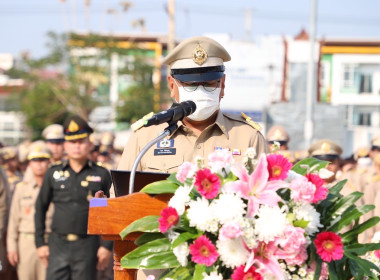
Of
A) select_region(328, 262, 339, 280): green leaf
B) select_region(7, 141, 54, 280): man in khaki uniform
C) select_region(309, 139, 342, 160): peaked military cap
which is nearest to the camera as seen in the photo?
select_region(328, 262, 339, 280): green leaf

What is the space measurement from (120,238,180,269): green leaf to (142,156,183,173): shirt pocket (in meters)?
1.43

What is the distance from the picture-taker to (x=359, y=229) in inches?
143

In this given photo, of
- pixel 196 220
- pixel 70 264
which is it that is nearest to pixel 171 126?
pixel 196 220

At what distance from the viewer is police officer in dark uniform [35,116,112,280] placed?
29.2 feet

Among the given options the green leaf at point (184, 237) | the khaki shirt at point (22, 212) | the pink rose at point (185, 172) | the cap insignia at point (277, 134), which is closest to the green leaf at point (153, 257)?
the green leaf at point (184, 237)

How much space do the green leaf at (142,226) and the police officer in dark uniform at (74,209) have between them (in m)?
5.30

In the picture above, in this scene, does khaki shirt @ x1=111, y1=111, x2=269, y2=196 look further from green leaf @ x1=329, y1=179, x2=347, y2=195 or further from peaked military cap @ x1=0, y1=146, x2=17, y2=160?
peaked military cap @ x1=0, y1=146, x2=17, y2=160

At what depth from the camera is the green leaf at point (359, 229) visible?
3.61m

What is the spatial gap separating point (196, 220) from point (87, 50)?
36364mm

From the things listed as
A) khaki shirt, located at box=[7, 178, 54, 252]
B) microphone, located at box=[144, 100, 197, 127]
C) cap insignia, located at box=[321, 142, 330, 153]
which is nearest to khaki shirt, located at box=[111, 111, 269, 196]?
microphone, located at box=[144, 100, 197, 127]

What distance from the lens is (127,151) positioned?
505cm

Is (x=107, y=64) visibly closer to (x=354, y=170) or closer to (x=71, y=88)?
(x=71, y=88)

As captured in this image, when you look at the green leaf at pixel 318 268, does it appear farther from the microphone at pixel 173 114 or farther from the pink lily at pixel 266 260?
the microphone at pixel 173 114

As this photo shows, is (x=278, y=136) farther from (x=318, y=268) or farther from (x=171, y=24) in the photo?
(x=171, y=24)
